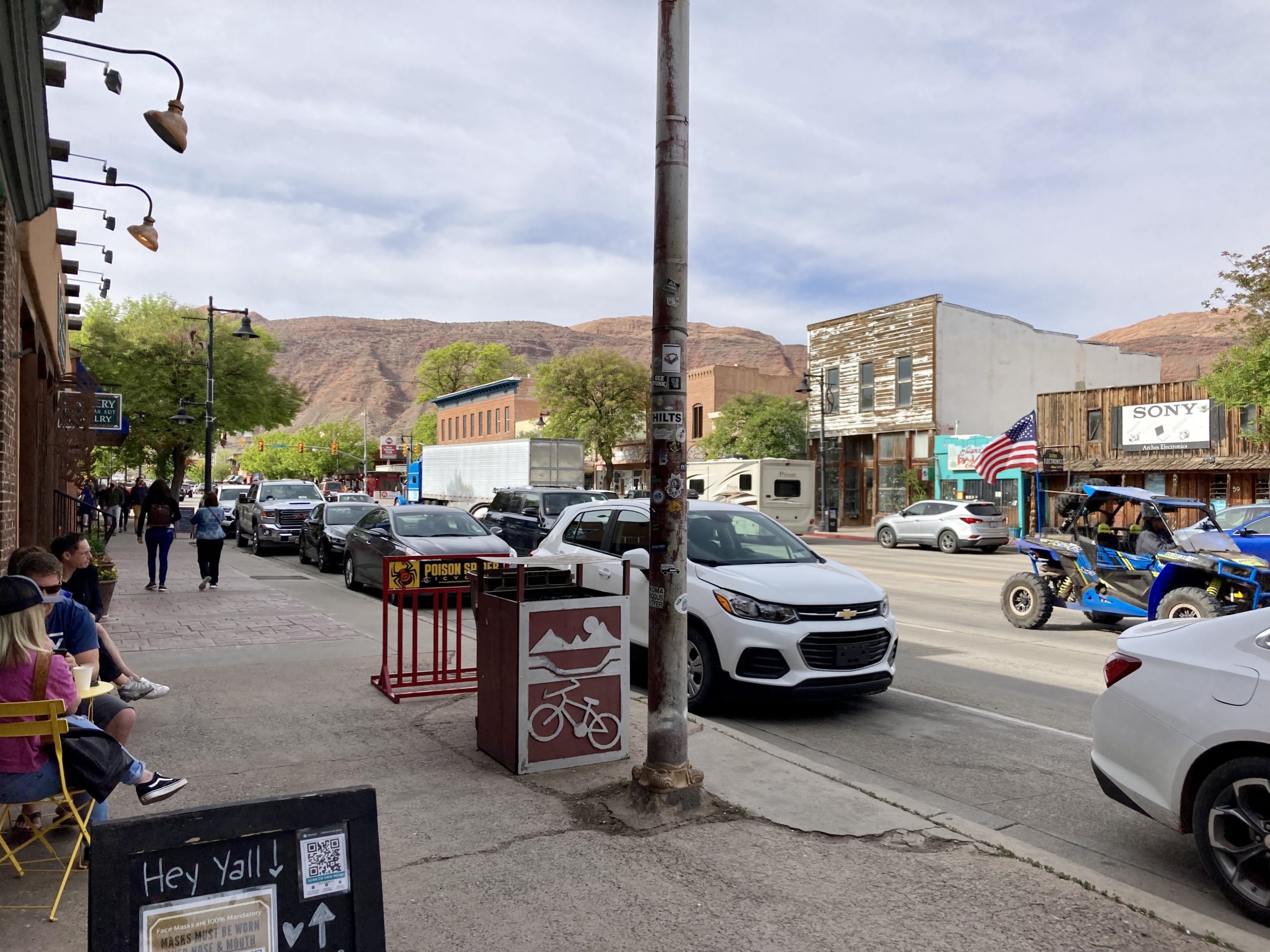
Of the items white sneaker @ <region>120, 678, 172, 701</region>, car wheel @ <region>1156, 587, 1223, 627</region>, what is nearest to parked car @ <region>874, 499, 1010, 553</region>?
car wheel @ <region>1156, 587, 1223, 627</region>

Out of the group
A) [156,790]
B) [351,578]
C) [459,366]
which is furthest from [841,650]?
[459,366]

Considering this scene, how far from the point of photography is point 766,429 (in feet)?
145

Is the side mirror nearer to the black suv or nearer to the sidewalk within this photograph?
the sidewalk

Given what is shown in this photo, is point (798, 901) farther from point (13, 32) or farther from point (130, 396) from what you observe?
point (130, 396)

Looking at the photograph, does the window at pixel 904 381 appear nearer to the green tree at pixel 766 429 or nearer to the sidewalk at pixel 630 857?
the green tree at pixel 766 429

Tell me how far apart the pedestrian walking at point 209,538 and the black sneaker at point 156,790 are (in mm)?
11641

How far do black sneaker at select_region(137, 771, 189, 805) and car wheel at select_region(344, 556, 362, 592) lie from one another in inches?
467

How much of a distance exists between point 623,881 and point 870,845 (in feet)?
4.10

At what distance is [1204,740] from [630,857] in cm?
252

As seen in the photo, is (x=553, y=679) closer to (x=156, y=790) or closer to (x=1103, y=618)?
(x=156, y=790)

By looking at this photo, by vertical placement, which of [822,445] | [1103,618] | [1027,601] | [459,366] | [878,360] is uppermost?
[459,366]

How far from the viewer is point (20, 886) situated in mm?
3949

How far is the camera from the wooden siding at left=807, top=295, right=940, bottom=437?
39375 mm

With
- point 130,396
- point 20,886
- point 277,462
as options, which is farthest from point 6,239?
point 277,462
